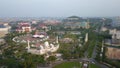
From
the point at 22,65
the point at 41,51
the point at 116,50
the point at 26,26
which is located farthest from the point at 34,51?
the point at 26,26

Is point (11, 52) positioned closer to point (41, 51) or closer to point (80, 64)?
point (41, 51)

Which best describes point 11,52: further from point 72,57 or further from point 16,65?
point 72,57

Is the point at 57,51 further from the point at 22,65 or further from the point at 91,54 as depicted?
the point at 22,65

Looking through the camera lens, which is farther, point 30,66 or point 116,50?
point 116,50

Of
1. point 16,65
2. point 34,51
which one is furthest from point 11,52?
point 16,65

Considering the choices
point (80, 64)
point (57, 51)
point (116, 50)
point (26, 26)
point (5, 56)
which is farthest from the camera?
point (26, 26)

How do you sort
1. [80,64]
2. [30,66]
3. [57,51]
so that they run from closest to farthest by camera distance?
[30,66], [80,64], [57,51]

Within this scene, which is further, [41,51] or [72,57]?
[41,51]

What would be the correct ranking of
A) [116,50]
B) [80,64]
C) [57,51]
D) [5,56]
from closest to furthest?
1. [80,64]
2. [5,56]
3. [116,50]
4. [57,51]

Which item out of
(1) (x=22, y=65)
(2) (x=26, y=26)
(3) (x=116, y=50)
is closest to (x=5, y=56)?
(1) (x=22, y=65)
